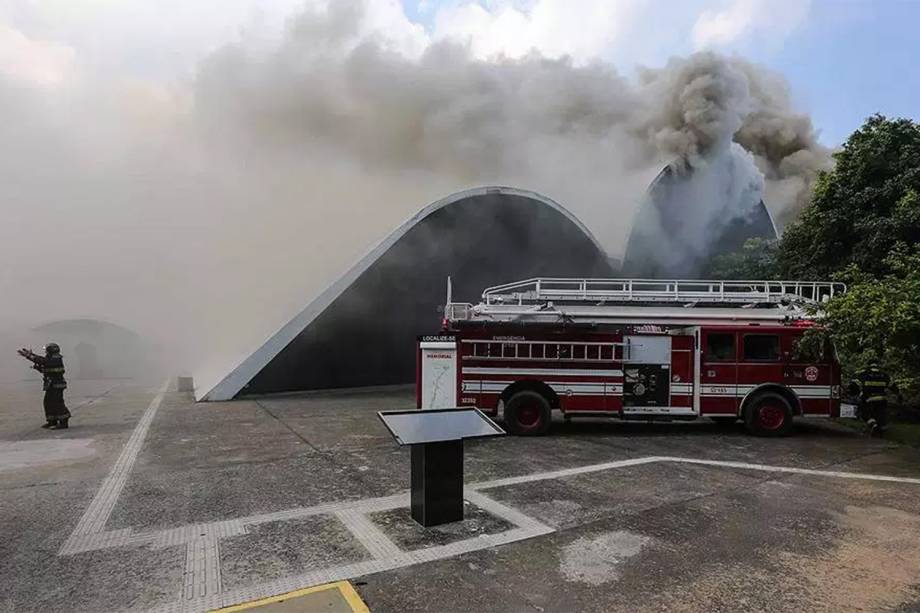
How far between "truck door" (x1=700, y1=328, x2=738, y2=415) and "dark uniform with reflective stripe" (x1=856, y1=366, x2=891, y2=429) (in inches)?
85.2

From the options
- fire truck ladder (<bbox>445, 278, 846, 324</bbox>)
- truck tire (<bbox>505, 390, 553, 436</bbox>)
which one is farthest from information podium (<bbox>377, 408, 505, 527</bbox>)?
fire truck ladder (<bbox>445, 278, 846, 324</bbox>)

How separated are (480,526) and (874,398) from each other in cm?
779

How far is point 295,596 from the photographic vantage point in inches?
135

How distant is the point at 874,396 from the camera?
361 inches

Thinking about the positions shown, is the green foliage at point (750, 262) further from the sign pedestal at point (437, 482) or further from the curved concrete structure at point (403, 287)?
the sign pedestal at point (437, 482)

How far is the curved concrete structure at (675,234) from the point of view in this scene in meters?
23.7

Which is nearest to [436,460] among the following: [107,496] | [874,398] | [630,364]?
[107,496]

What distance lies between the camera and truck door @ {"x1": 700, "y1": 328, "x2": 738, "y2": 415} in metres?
8.84

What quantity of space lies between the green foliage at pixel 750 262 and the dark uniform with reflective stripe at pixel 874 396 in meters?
8.78

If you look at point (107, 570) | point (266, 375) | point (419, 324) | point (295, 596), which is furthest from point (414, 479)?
point (419, 324)

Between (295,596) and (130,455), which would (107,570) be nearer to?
(295,596)

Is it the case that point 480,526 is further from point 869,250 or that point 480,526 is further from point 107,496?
point 869,250

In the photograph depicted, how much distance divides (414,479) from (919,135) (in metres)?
13.8

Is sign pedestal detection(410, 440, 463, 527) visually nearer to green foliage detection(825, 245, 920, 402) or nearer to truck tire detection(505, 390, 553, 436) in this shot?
truck tire detection(505, 390, 553, 436)
